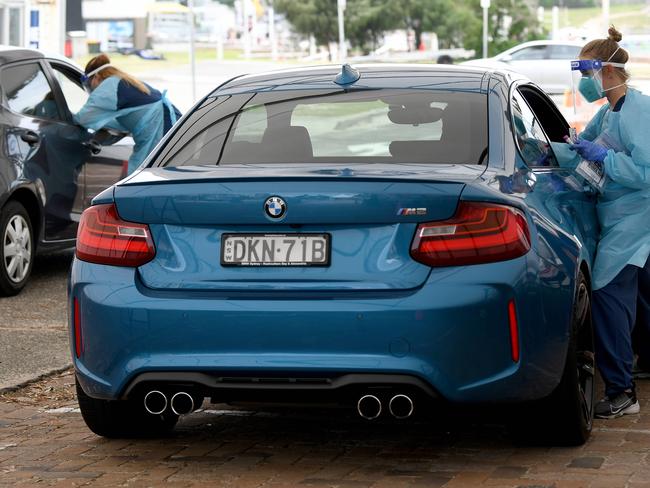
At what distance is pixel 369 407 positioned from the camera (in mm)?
4930

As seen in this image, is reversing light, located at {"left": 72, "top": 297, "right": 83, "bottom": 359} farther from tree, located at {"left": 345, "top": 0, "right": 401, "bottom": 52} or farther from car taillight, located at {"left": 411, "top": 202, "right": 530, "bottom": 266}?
tree, located at {"left": 345, "top": 0, "right": 401, "bottom": 52}

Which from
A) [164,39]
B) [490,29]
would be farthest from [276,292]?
[164,39]

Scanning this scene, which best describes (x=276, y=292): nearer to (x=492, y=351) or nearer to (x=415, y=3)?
(x=492, y=351)

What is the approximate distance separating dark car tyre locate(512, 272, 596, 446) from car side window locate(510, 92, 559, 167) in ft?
1.73

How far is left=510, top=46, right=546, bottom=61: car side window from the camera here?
42.6 m

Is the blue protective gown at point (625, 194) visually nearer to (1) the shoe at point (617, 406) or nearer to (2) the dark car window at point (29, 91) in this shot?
(1) the shoe at point (617, 406)

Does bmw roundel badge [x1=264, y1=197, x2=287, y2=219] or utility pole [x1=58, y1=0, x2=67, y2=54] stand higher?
utility pole [x1=58, y1=0, x2=67, y2=54]

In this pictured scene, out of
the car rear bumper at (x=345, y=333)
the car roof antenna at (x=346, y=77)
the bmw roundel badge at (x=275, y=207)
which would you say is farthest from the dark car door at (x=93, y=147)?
the bmw roundel badge at (x=275, y=207)

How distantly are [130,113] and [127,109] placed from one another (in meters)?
0.06

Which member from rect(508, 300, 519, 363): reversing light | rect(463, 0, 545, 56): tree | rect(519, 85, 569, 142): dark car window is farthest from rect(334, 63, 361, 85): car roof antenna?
rect(463, 0, 545, 56): tree

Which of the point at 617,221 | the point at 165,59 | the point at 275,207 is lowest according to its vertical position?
the point at 165,59

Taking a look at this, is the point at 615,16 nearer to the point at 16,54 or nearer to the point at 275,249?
the point at 16,54

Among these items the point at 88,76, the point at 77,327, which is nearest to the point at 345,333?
the point at 77,327

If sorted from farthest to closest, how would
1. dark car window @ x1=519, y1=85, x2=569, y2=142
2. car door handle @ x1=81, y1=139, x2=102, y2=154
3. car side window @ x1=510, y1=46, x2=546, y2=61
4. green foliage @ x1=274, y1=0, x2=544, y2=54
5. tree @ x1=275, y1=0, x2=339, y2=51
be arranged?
tree @ x1=275, y1=0, x2=339, y2=51
green foliage @ x1=274, y1=0, x2=544, y2=54
car side window @ x1=510, y1=46, x2=546, y2=61
car door handle @ x1=81, y1=139, x2=102, y2=154
dark car window @ x1=519, y1=85, x2=569, y2=142
